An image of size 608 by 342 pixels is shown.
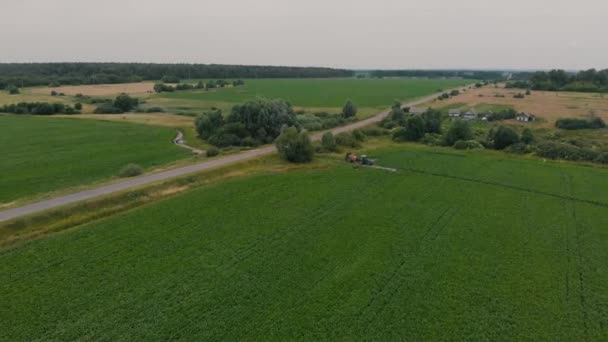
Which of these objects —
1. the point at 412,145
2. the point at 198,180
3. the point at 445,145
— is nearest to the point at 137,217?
the point at 198,180

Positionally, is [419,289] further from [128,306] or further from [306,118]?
[306,118]

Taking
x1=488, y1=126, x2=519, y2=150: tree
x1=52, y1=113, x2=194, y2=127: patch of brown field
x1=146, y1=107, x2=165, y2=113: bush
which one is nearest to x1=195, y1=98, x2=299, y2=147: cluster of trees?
x1=52, y1=113, x2=194, y2=127: patch of brown field

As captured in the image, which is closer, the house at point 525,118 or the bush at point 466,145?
the bush at point 466,145

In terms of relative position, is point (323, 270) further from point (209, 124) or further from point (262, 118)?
point (209, 124)

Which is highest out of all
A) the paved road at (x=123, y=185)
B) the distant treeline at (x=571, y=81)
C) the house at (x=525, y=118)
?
the distant treeline at (x=571, y=81)

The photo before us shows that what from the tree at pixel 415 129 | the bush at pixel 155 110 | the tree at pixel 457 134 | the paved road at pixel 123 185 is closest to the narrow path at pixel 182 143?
the paved road at pixel 123 185

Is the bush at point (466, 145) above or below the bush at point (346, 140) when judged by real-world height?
below

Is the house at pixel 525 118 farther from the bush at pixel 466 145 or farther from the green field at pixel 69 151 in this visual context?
the green field at pixel 69 151
